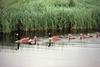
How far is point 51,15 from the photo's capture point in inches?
108

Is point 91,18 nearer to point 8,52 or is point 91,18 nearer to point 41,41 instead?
point 41,41

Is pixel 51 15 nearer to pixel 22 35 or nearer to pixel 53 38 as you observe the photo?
pixel 53 38

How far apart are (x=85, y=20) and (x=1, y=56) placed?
2.92ft

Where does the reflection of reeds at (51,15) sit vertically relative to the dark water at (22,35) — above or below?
above

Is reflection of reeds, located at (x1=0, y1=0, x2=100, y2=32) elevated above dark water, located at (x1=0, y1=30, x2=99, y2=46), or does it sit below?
above

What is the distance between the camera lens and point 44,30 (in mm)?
2738

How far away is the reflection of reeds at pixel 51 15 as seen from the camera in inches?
107

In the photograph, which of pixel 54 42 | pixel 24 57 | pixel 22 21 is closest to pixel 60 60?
pixel 54 42

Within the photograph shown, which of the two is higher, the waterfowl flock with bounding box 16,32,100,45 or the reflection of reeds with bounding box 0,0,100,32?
the reflection of reeds with bounding box 0,0,100,32

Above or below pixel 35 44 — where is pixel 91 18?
above

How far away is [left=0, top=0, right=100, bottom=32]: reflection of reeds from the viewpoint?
8.89ft

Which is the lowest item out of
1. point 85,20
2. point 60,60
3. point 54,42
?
point 60,60

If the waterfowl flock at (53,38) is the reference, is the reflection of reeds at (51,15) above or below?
above

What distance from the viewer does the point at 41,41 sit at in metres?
2.71
